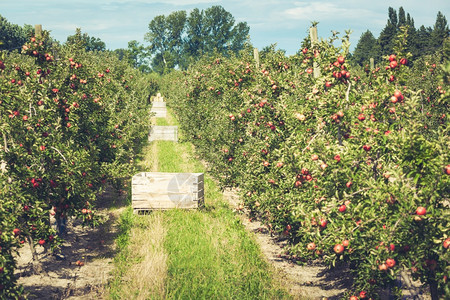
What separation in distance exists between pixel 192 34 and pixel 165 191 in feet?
359

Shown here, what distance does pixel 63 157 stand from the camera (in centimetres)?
841

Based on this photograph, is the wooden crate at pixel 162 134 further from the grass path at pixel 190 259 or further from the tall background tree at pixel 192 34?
the tall background tree at pixel 192 34

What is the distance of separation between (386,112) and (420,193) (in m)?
1.60

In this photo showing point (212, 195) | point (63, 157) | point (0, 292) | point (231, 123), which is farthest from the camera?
point (212, 195)

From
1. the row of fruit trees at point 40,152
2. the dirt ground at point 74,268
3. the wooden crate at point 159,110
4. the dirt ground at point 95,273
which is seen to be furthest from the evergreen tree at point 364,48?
the row of fruit trees at point 40,152

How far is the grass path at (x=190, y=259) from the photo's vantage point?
7818 millimetres

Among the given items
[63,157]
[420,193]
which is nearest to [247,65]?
[63,157]

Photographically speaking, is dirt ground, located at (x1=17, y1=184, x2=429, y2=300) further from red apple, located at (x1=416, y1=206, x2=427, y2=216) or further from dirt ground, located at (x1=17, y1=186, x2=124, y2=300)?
red apple, located at (x1=416, y1=206, x2=427, y2=216)

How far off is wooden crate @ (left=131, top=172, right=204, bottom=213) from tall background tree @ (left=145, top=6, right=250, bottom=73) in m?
103

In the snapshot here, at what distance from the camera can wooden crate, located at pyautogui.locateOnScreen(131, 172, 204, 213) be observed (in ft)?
42.0

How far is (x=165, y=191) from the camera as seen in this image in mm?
12812

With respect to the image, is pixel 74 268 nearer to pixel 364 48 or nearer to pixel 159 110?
pixel 159 110

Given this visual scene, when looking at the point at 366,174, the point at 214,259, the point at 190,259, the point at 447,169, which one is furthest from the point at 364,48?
the point at 447,169

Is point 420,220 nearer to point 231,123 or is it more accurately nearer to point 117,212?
point 231,123
